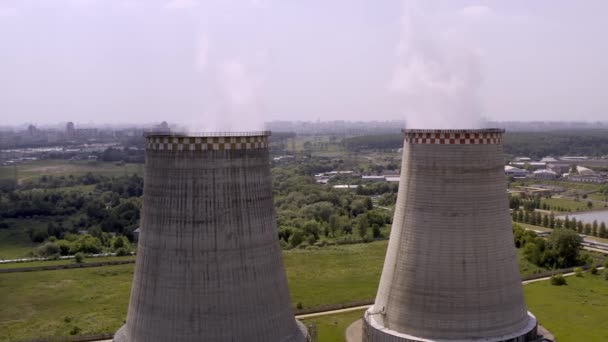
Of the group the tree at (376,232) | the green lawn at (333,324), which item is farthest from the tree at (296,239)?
the green lawn at (333,324)

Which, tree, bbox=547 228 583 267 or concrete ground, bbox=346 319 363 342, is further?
tree, bbox=547 228 583 267

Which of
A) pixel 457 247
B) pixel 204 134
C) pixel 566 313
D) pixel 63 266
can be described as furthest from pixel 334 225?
pixel 204 134

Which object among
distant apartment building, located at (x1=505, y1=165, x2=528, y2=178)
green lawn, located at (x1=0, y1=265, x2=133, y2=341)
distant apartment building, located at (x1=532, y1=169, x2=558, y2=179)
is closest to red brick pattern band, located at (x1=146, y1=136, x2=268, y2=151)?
green lawn, located at (x1=0, y1=265, x2=133, y2=341)

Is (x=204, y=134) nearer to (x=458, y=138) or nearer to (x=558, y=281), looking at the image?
(x=458, y=138)

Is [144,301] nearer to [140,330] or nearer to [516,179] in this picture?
[140,330]

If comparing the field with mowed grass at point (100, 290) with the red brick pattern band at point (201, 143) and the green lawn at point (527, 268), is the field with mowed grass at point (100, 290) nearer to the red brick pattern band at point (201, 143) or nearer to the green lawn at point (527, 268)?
the green lawn at point (527, 268)

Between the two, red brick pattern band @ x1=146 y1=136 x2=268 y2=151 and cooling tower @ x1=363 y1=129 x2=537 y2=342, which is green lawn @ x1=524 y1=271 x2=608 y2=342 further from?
red brick pattern band @ x1=146 y1=136 x2=268 y2=151

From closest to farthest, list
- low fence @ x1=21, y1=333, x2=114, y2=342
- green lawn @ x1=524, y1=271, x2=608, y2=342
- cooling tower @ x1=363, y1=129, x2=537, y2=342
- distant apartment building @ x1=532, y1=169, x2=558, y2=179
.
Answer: cooling tower @ x1=363, y1=129, x2=537, y2=342 < low fence @ x1=21, y1=333, x2=114, y2=342 < green lawn @ x1=524, y1=271, x2=608, y2=342 < distant apartment building @ x1=532, y1=169, x2=558, y2=179

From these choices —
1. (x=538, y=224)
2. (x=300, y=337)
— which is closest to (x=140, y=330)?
(x=300, y=337)
